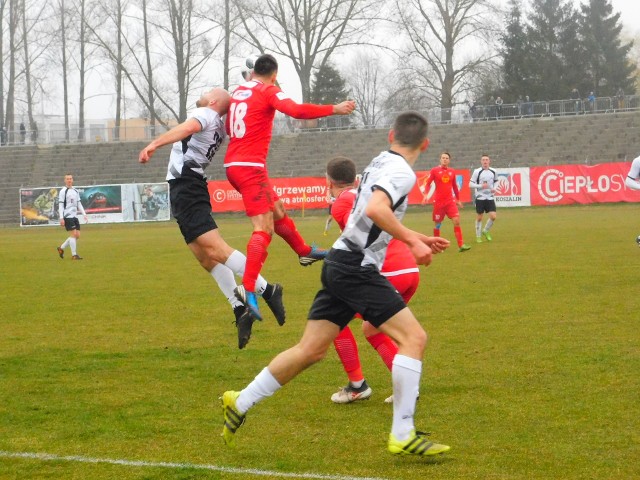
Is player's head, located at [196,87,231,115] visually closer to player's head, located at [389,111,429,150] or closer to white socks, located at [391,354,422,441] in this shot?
player's head, located at [389,111,429,150]

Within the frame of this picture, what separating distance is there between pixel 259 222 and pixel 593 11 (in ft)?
227

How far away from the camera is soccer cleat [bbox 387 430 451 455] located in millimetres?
5312

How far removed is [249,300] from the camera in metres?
8.05

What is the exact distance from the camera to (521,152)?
4697cm

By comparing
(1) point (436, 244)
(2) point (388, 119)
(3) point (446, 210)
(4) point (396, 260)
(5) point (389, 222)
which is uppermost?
(2) point (388, 119)

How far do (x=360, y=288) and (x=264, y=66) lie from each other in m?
3.37

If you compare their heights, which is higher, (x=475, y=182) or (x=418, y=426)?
(x=475, y=182)

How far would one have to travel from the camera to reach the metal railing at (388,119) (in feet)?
161

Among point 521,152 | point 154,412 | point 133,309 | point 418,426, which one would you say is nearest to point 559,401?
point 418,426

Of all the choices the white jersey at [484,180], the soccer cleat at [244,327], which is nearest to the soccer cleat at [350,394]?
the soccer cleat at [244,327]

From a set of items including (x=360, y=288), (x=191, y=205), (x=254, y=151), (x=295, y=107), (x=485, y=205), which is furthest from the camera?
(x=485, y=205)

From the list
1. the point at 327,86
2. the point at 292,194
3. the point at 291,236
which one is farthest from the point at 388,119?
the point at 291,236

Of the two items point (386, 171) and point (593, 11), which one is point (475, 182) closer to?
point (386, 171)

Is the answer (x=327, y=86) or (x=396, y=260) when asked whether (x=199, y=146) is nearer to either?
(x=396, y=260)
